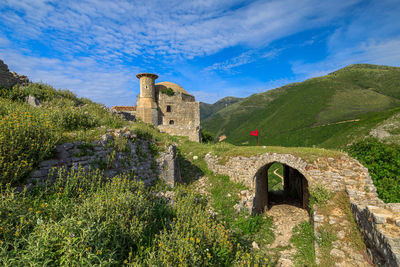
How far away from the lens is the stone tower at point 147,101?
78.1ft

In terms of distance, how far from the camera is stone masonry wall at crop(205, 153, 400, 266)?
539 cm

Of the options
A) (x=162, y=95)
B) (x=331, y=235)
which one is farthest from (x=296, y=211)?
(x=162, y=95)

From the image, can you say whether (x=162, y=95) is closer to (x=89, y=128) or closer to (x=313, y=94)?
(x=89, y=128)

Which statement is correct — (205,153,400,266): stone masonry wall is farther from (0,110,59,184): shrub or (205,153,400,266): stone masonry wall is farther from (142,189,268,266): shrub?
(0,110,59,184): shrub

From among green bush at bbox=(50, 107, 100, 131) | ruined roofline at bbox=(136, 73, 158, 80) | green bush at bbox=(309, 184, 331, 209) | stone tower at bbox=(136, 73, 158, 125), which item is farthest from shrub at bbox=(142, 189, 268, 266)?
ruined roofline at bbox=(136, 73, 158, 80)

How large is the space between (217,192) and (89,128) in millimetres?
6759

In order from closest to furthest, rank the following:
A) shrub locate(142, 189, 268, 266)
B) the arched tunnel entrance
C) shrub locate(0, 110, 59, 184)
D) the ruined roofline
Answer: shrub locate(142, 189, 268, 266), shrub locate(0, 110, 59, 184), the arched tunnel entrance, the ruined roofline

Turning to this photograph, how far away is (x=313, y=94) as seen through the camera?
78938 millimetres

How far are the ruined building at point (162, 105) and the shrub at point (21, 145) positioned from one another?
18853 mm

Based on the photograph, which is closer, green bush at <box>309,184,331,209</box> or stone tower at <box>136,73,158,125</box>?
green bush at <box>309,184,331,209</box>

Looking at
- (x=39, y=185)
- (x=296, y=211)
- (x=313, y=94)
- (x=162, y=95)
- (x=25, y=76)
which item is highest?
(x=313, y=94)

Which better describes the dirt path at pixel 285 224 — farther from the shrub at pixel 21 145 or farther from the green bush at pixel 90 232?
the shrub at pixel 21 145

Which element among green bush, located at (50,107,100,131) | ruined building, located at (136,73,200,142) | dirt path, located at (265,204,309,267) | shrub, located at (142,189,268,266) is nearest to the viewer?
shrub, located at (142,189,268,266)

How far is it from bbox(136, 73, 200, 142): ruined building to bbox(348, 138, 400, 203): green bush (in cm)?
1658
